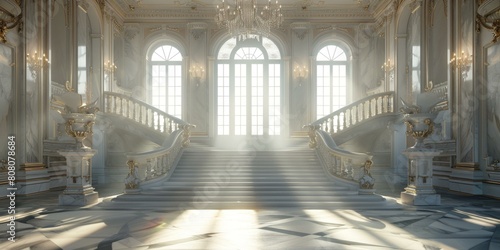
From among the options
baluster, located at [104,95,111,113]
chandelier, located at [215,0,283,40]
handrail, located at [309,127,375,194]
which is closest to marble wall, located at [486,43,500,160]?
handrail, located at [309,127,375,194]

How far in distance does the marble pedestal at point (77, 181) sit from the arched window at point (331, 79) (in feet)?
33.2

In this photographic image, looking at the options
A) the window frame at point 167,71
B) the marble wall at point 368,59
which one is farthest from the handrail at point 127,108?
the marble wall at point 368,59

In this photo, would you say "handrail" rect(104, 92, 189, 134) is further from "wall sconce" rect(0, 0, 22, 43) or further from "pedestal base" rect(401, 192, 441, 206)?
"pedestal base" rect(401, 192, 441, 206)

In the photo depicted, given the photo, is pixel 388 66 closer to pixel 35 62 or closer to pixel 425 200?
pixel 425 200

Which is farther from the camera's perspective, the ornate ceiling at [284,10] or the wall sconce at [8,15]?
the ornate ceiling at [284,10]

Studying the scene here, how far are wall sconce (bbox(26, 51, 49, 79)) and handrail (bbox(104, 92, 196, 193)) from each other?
3358 millimetres

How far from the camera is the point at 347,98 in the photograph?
55.2ft

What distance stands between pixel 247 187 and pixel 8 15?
254 inches

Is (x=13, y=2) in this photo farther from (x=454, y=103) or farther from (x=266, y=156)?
(x=454, y=103)

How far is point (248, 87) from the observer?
667 inches

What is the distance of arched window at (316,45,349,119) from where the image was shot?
55.2 ft

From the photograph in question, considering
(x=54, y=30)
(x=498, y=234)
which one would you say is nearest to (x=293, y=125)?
(x=54, y=30)

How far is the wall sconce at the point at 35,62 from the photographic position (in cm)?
1038

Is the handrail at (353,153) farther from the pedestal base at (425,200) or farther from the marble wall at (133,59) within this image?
the marble wall at (133,59)
